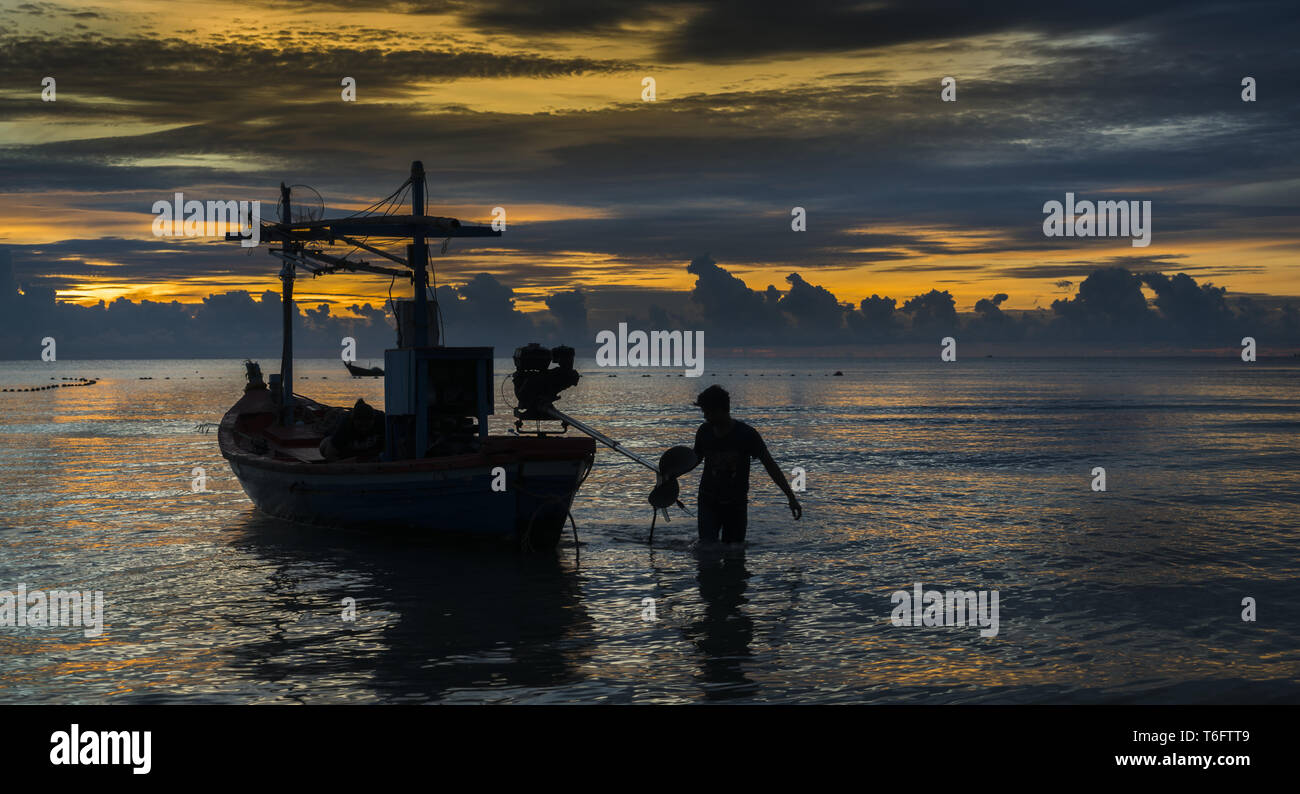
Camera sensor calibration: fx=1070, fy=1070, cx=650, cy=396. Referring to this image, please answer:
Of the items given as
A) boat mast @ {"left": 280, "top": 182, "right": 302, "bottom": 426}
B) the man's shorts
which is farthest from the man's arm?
boat mast @ {"left": 280, "top": 182, "right": 302, "bottom": 426}

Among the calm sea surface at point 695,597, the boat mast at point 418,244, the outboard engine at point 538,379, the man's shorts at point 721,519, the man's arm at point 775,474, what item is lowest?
the calm sea surface at point 695,597

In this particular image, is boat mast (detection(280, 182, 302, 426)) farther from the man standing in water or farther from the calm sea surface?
the man standing in water

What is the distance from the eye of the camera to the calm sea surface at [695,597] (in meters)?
9.34

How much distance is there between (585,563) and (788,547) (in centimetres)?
352

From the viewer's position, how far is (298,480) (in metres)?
18.9

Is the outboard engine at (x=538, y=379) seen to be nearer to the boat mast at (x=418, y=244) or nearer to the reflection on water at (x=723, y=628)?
the reflection on water at (x=723, y=628)

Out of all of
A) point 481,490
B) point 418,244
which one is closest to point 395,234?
point 418,244

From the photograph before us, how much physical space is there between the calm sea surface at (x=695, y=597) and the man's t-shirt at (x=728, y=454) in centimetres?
134

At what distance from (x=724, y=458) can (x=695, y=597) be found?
1819 mm

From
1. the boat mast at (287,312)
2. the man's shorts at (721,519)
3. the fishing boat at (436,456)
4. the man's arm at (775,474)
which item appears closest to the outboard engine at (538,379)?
the fishing boat at (436,456)

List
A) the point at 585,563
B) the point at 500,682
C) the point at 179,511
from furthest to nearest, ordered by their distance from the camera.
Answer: the point at 179,511 < the point at 585,563 < the point at 500,682

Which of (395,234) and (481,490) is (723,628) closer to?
(481,490)
